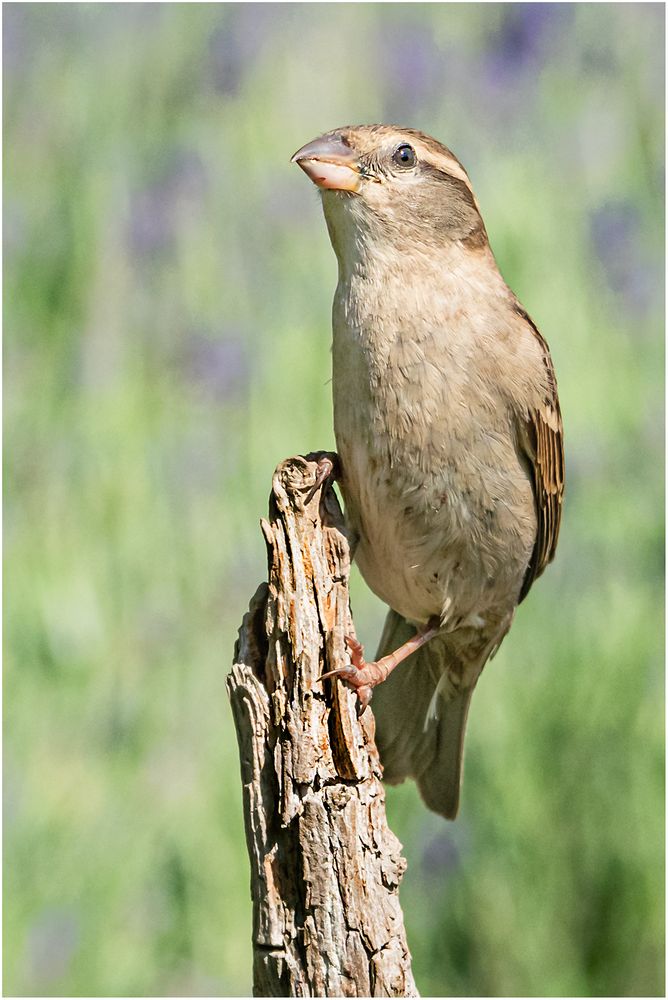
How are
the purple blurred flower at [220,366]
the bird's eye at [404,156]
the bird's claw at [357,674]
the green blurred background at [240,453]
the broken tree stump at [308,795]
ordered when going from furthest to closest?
the purple blurred flower at [220,366], the green blurred background at [240,453], the bird's eye at [404,156], the bird's claw at [357,674], the broken tree stump at [308,795]

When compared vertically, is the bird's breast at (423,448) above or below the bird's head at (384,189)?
below

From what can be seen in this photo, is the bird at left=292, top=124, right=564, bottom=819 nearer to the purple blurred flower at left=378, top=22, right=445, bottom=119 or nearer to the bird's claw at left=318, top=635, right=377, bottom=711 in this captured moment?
the bird's claw at left=318, top=635, right=377, bottom=711

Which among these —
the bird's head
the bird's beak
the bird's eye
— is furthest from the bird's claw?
the bird's eye

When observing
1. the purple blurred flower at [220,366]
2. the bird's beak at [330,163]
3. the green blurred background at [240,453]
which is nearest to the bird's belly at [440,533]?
the bird's beak at [330,163]

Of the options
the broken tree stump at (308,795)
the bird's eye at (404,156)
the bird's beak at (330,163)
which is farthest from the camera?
the bird's eye at (404,156)

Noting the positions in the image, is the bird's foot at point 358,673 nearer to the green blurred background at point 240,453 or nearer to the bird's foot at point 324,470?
the bird's foot at point 324,470

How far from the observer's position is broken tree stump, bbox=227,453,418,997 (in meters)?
2.66

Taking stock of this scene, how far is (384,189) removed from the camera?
3053 mm

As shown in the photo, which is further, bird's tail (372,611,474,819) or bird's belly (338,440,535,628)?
bird's tail (372,611,474,819)

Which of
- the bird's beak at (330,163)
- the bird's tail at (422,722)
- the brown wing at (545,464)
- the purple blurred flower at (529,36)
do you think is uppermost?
the purple blurred flower at (529,36)

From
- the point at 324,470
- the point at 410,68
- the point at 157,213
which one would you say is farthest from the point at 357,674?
the point at 410,68

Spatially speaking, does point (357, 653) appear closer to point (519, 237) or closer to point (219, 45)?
point (519, 237)

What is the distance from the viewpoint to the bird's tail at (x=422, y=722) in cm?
378

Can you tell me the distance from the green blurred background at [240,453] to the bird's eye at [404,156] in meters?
1.68
